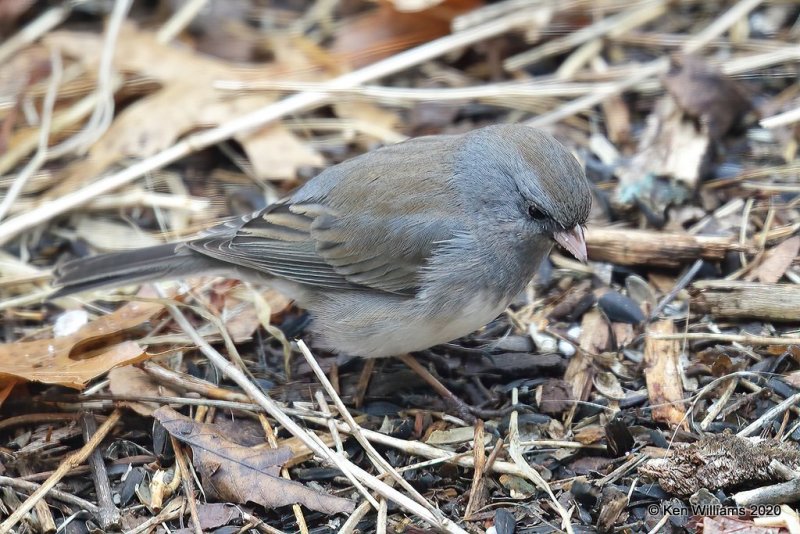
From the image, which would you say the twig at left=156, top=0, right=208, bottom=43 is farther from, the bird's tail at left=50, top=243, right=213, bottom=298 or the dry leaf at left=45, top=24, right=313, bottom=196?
the bird's tail at left=50, top=243, right=213, bottom=298

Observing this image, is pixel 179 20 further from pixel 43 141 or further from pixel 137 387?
pixel 137 387

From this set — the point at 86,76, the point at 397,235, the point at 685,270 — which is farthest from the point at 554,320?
the point at 86,76

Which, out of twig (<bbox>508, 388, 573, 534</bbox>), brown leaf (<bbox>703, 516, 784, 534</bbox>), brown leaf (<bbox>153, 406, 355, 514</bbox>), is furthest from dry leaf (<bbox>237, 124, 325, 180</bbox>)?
brown leaf (<bbox>703, 516, 784, 534</bbox>)

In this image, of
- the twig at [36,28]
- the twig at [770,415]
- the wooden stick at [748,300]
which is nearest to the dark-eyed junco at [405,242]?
the wooden stick at [748,300]

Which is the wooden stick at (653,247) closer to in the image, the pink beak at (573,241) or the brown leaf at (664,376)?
the brown leaf at (664,376)

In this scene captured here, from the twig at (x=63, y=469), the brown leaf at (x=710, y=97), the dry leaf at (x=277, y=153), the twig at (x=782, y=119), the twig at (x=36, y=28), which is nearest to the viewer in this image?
the twig at (x=63, y=469)

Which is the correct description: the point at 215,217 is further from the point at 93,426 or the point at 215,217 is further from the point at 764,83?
the point at 764,83
